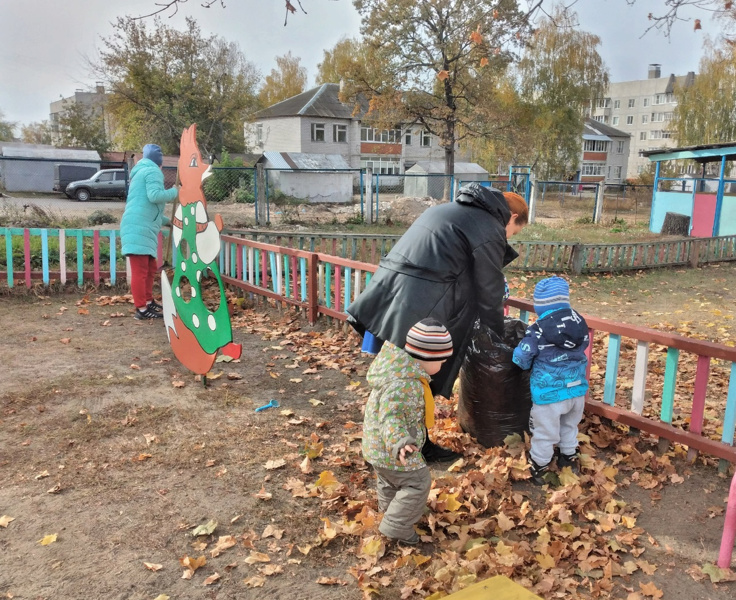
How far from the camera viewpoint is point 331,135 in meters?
48.9

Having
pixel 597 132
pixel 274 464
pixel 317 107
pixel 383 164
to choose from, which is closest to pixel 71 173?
pixel 317 107

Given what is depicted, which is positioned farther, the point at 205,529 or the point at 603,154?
the point at 603,154

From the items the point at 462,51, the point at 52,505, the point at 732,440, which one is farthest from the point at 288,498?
the point at 462,51

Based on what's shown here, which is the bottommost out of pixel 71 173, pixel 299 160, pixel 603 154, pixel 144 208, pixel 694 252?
pixel 694 252

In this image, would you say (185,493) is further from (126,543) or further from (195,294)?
(195,294)

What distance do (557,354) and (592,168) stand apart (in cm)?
6831

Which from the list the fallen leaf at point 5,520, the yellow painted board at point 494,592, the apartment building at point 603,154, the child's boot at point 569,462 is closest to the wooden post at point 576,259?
the child's boot at point 569,462

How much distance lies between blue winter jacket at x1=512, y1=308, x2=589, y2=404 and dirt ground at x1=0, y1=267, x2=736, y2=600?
20.7 inches

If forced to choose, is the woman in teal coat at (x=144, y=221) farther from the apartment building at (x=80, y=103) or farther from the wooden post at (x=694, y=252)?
the apartment building at (x=80, y=103)

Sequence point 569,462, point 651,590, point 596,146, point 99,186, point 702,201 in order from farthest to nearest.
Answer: point 596,146
point 99,186
point 702,201
point 569,462
point 651,590

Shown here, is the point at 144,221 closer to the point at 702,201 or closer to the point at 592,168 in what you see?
the point at 702,201

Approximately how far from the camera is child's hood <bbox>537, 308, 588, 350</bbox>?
343cm

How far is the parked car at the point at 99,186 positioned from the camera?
2752 centimetres

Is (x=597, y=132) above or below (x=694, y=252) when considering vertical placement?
above
